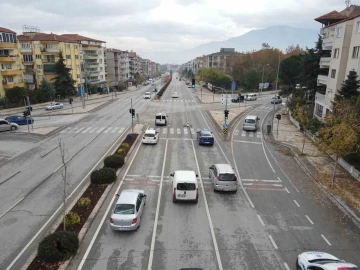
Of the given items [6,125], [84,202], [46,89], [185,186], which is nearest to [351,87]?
[185,186]

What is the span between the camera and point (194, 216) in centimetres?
1727

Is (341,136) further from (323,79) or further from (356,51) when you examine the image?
(323,79)

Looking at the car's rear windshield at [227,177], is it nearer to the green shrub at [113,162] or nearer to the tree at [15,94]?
the green shrub at [113,162]

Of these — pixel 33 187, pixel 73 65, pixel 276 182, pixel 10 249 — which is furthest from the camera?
pixel 73 65

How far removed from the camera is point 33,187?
21.2 meters

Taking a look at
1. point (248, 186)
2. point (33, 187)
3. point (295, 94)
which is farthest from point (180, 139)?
point (295, 94)

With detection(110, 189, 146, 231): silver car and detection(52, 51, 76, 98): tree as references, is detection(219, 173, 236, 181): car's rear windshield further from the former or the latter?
detection(52, 51, 76, 98): tree

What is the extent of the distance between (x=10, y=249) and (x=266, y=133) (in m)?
32.9

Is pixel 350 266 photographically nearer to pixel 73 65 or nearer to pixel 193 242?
pixel 193 242

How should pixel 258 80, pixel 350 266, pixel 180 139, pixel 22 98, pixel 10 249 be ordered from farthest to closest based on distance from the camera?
pixel 258 80 → pixel 22 98 → pixel 180 139 → pixel 10 249 → pixel 350 266

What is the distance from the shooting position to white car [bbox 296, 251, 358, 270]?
11.2m

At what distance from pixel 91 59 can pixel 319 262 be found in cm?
9585

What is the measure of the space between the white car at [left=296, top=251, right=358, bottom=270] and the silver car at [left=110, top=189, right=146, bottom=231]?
763cm

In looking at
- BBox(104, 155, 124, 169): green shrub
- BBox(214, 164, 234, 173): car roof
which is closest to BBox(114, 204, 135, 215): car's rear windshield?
BBox(214, 164, 234, 173): car roof
